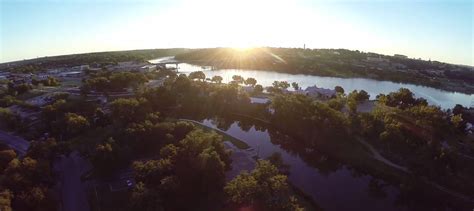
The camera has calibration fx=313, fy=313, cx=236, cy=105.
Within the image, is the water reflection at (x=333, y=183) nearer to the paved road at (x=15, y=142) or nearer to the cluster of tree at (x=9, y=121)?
the paved road at (x=15, y=142)

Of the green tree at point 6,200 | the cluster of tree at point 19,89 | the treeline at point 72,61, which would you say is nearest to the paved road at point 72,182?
the green tree at point 6,200

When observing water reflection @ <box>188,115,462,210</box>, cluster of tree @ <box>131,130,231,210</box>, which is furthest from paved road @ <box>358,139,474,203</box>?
cluster of tree @ <box>131,130,231,210</box>

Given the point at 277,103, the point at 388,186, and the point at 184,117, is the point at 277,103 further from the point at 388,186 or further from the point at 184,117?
the point at 388,186

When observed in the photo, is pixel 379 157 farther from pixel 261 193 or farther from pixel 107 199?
pixel 107 199

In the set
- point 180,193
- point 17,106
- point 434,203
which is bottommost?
point 434,203

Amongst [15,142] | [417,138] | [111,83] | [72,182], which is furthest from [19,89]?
[417,138]

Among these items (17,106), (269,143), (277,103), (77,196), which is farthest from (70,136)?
(277,103)

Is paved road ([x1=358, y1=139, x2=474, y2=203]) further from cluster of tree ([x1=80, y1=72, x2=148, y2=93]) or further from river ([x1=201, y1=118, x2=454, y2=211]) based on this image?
cluster of tree ([x1=80, y1=72, x2=148, y2=93])
